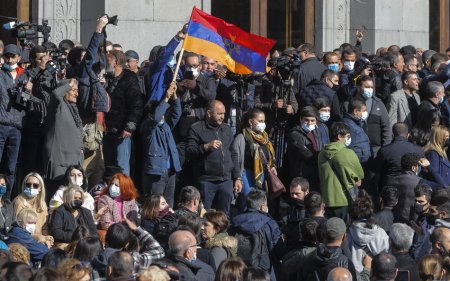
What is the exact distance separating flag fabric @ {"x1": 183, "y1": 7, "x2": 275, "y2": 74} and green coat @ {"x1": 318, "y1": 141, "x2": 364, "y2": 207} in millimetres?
1785

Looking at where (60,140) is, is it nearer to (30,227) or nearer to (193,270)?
(30,227)

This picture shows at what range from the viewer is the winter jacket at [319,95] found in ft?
69.7

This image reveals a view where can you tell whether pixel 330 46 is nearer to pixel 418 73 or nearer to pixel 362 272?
pixel 418 73

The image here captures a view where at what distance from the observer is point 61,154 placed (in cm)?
1959

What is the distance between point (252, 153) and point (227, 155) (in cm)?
42

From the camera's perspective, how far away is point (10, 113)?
19.9m

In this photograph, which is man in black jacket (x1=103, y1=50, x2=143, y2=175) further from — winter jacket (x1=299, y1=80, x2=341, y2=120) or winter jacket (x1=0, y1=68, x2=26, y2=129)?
winter jacket (x1=299, y1=80, x2=341, y2=120)

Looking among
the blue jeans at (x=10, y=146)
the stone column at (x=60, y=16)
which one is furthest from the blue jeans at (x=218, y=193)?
the stone column at (x=60, y=16)

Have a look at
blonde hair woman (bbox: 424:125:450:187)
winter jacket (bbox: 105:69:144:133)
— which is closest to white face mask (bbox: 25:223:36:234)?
winter jacket (bbox: 105:69:144:133)

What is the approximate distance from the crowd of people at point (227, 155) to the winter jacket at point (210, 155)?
0.02 metres

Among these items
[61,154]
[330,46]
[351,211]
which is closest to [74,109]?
[61,154]

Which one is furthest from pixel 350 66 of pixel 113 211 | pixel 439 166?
pixel 113 211

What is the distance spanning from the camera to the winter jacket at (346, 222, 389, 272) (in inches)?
677

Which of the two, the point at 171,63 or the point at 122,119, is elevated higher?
the point at 171,63
